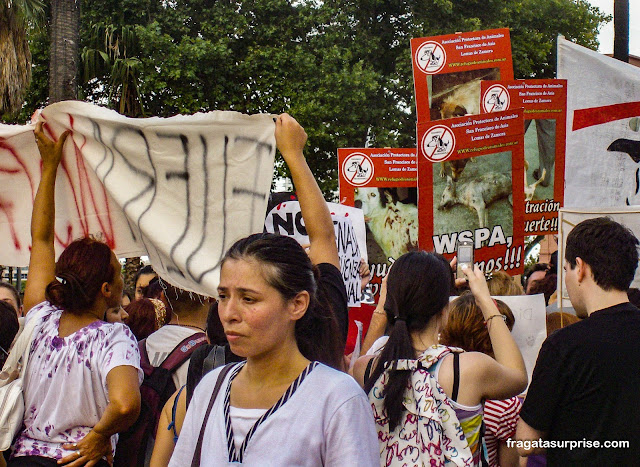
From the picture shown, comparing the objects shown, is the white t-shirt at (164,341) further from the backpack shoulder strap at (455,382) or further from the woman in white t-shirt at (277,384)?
the woman in white t-shirt at (277,384)

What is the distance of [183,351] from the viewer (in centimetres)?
372

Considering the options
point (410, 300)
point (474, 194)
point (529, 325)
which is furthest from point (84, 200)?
point (474, 194)

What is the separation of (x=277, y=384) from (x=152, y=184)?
1472 millimetres

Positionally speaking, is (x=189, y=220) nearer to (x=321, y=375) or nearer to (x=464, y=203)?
(x=321, y=375)

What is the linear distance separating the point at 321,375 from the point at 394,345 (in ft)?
2.69

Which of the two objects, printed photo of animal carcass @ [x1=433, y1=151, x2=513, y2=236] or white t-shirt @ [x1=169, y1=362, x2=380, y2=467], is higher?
printed photo of animal carcass @ [x1=433, y1=151, x2=513, y2=236]

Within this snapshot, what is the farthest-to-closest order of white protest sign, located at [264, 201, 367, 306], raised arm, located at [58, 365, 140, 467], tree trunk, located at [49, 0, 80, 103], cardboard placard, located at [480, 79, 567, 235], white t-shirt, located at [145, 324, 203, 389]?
tree trunk, located at [49, 0, 80, 103], cardboard placard, located at [480, 79, 567, 235], white protest sign, located at [264, 201, 367, 306], white t-shirt, located at [145, 324, 203, 389], raised arm, located at [58, 365, 140, 467]

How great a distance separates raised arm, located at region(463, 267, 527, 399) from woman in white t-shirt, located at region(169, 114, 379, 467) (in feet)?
2.41

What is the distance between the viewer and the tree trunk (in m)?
11.8

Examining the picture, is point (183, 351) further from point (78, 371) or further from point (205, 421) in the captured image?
point (205, 421)

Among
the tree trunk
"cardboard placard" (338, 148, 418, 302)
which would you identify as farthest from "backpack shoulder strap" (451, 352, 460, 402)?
the tree trunk

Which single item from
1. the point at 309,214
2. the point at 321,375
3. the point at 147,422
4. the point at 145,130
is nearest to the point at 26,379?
the point at 147,422

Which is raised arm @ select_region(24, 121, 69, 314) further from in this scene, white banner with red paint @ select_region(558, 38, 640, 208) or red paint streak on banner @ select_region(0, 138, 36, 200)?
white banner with red paint @ select_region(558, 38, 640, 208)

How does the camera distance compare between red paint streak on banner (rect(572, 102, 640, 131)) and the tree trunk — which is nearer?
red paint streak on banner (rect(572, 102, 640, 131))
